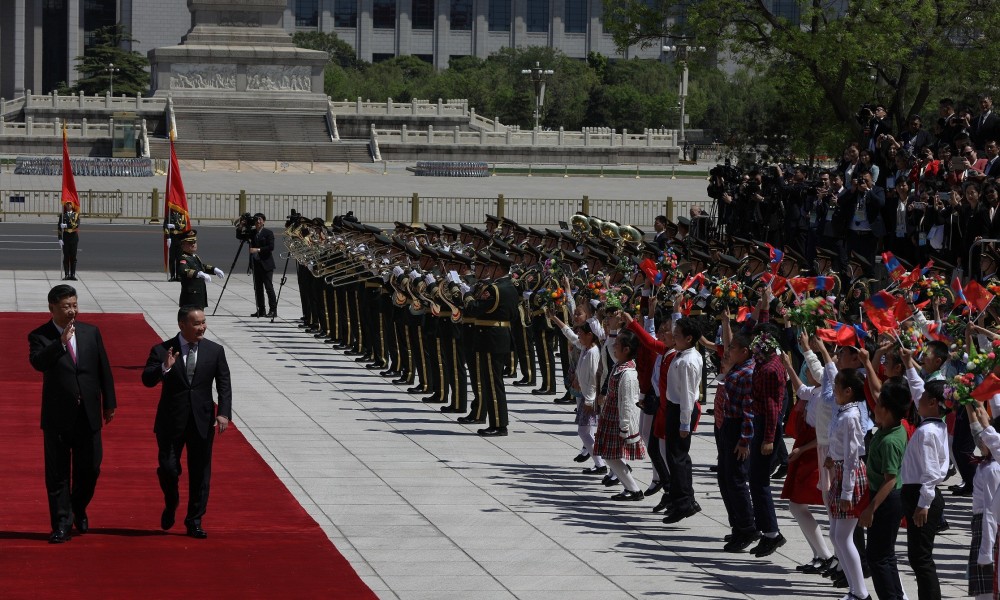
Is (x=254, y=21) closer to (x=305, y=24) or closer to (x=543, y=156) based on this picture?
(x=543, y=156)

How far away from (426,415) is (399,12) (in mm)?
124548

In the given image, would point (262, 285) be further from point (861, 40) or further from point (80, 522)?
point (80, 522)

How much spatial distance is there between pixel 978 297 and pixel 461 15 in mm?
131356

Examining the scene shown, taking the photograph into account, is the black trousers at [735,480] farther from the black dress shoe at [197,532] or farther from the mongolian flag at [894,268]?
the black dress shoe at [197,532]

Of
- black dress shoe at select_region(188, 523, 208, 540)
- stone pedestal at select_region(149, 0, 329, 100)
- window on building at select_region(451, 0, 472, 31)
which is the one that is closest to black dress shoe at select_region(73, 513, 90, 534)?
black dress shoe at select_region(188, 523, 208, 540)

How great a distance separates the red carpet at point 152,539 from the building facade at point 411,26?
118 m

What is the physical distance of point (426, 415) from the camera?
17.6 m

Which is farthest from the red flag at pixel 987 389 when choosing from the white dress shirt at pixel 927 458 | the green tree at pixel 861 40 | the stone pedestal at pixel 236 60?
the stone pedestal at pixel 236 60

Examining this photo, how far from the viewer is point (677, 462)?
12.2 m

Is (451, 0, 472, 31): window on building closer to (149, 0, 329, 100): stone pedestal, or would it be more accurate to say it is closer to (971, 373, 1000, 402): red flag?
(149, 0, 329, 100): stone pedestal

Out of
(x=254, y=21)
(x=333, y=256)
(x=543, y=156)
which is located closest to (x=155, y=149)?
(x=254, y=21)

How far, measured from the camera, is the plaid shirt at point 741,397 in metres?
11.2

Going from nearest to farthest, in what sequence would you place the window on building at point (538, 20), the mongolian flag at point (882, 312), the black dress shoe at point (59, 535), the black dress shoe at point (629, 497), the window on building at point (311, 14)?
the mongolian flag at point (882, 312), the black dress shoe at point (59, 535), the black dress shoe at point (629, 497), the window on building at point (311, 14), the window on building at point (538, 20)

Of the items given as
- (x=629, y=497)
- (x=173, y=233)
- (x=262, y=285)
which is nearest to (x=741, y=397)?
(x=629, y=497)
